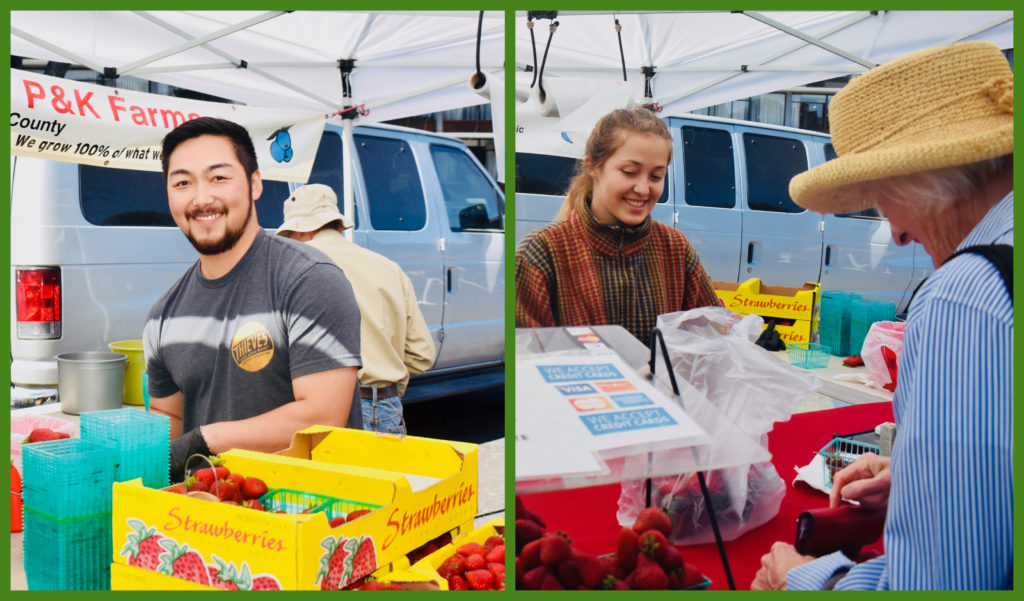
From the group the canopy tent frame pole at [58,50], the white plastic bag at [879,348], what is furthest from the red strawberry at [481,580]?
the canopy tent frame pole at [58,50]

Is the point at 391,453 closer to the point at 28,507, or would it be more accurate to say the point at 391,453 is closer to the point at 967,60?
the point at 28,507

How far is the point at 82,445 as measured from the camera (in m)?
1.63

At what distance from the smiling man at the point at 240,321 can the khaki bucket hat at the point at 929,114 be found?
1392 mm

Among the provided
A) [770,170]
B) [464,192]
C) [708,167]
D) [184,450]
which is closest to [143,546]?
[184,450]

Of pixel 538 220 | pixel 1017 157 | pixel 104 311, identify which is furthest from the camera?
pixel 104 311

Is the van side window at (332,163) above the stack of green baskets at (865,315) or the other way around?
above

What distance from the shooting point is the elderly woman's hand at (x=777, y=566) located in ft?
4.33

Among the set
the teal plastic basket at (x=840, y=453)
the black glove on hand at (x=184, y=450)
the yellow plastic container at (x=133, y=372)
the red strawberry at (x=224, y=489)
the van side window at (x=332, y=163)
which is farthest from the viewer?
the van side window at (x=332, y=163)

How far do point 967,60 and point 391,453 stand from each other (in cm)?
149

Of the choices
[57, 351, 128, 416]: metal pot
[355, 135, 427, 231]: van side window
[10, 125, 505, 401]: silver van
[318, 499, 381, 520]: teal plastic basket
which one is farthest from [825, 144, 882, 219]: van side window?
[355, 135, 427, 231]: van side window

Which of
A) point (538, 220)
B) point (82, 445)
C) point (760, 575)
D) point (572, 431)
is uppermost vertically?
point (538, 220)

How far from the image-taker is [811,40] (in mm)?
1803

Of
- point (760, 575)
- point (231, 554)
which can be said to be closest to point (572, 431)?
point (760, 575)

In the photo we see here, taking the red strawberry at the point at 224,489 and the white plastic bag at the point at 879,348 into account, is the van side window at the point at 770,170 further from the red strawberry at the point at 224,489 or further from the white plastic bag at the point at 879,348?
the red strawberry at the point at 224,489
